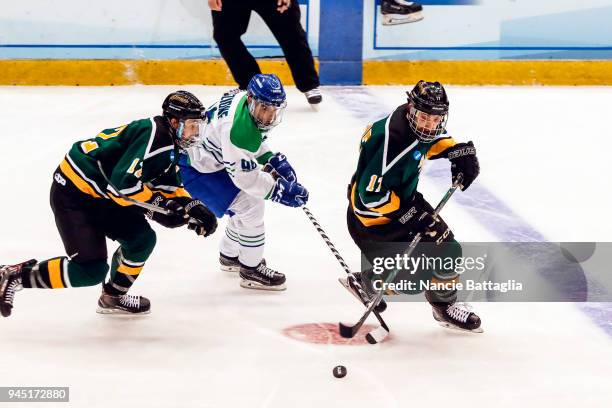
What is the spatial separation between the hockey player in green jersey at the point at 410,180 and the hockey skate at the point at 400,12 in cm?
371

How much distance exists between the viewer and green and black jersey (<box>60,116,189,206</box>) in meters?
3.05

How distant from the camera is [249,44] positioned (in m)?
6.80

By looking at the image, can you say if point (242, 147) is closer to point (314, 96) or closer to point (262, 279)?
point (262, 279)

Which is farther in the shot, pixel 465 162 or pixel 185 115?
pixel 465 162

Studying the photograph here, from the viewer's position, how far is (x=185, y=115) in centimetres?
308

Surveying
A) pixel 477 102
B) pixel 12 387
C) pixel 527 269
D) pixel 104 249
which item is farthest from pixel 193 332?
pixel 477 102

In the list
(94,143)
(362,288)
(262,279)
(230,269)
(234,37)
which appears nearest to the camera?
(94,143)

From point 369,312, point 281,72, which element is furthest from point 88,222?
point 281,72

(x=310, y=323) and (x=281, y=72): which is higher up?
(x=310, y=323)

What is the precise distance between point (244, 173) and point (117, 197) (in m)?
0.45

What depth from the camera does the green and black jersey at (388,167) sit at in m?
3.10

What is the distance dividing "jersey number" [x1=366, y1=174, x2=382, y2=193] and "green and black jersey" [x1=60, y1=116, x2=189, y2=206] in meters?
0.61

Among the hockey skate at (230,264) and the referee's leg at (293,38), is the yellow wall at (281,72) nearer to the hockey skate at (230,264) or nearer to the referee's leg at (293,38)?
the referee's leg at (293,38)

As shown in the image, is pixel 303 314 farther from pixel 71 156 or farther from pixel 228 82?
pixel 228 82
